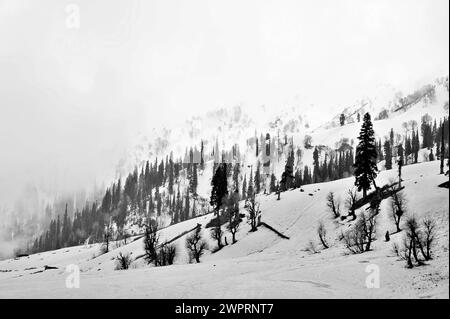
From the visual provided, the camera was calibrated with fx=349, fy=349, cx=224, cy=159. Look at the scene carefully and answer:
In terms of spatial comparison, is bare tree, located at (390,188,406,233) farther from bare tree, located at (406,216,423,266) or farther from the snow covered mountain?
bare tree, located at (406,216,423,266)

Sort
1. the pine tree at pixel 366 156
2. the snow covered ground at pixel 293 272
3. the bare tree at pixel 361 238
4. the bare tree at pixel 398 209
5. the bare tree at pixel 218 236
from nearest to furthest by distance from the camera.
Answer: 1. the snow covered ground at pixel 293 272
2. the bare tree at pixel 361 238
3. the bare tree at pixel 398 209
4. the pine tree at pixel 366 156
5. the bare tree at pixel 218 236

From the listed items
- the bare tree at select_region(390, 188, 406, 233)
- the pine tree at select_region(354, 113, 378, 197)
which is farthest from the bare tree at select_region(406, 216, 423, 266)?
the pine tree at select_region(354, 113, 378, 197)

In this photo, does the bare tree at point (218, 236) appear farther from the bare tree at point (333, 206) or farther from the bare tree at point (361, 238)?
the bare tree at point (361, 238)

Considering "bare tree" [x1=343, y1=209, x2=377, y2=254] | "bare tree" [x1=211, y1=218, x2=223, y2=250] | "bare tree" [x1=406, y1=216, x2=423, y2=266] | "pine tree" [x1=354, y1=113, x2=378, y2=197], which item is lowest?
"bare tree" [x1=211, y1=218, x2=223, y2=250]

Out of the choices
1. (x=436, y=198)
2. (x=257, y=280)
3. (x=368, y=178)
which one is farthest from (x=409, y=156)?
(x=257, y=280)

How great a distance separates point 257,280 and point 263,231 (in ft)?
131

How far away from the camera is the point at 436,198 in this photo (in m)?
55.5

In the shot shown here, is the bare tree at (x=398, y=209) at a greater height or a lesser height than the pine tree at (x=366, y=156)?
lesser

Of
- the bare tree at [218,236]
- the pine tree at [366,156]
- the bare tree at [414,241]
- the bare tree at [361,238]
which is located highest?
the pine tree at [366,156]

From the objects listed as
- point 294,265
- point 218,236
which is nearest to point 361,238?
point 294,265

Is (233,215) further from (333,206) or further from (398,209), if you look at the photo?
(398,209)

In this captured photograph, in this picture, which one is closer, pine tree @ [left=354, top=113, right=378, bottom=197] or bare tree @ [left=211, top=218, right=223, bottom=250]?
pine tree @ [left=354, top=113, right=378, bottom=197]

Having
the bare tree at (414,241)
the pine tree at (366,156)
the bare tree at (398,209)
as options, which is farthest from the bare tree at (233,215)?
the bare tree at (414,241)
